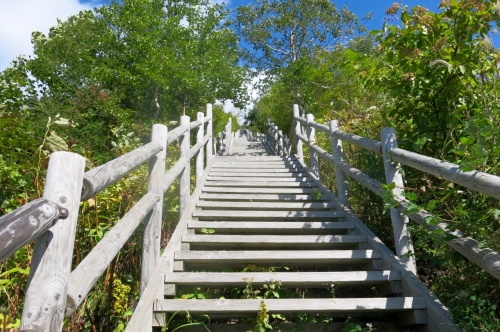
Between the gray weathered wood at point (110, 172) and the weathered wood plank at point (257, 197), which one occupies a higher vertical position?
the gray weathered wood at point (110, 172)

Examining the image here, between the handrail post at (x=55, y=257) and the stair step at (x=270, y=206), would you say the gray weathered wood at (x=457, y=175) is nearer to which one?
the handrail post at (x=55, y=257)

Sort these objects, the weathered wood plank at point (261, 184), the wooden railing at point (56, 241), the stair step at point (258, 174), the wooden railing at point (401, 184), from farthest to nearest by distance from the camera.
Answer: the stair step at point (258, 174)
the weathered wood plank at point (261, 184)
the wooden railing at point (401, 184)
the wooden railing at point (56, 241)

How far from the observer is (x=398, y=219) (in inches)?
109

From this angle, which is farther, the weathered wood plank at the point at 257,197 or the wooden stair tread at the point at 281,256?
the weathered wood plank at the point at 257,197

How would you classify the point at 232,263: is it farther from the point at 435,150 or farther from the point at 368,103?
the point at 368,103

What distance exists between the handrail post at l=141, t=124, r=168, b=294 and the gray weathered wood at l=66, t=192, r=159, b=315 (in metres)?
0.44

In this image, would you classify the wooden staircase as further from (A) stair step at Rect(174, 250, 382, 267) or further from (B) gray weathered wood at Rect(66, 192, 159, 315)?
(B) gray weathered wood at Rect(66, 192, 159, 315)

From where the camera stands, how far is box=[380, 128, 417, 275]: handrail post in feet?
8.73

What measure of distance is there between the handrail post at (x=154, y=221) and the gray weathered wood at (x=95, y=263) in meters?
0.44

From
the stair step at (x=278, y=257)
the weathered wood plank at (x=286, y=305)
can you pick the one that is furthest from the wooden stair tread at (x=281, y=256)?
the weathered wood plank at (x=286, y=305)

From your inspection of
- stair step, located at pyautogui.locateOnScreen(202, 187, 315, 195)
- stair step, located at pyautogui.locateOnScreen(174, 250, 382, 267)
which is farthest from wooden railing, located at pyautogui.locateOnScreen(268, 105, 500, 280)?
stair step, located at pyautogui.locateOnScreen(202, 187, 315, 195)

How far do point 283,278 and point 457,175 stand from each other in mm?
1359

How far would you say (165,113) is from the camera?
762 inches

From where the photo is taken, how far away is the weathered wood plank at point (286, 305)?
2354 mm
